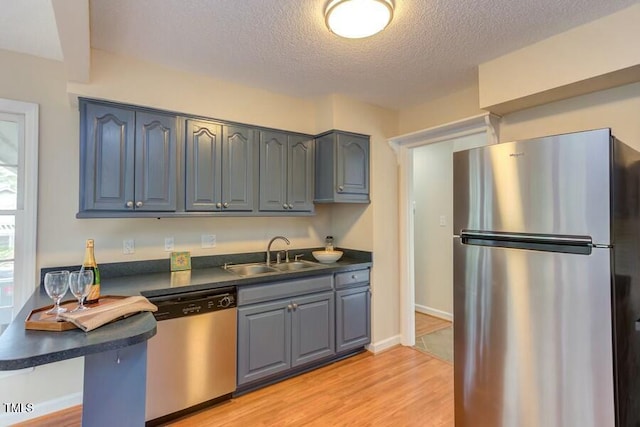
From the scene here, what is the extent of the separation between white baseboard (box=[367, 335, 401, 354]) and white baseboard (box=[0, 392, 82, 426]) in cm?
236

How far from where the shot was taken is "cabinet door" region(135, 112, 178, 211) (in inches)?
86.7

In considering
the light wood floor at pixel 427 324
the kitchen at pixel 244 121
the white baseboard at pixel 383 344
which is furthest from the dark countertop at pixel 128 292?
the light wood floor at pixel 427 324

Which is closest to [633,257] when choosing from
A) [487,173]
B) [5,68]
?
[487,173]

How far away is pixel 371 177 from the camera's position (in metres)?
3.18

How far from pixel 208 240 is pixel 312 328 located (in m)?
1.16

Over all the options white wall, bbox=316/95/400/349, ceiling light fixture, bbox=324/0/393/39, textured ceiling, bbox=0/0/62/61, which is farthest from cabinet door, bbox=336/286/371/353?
textured ceiling, bbox=0/0/62/61

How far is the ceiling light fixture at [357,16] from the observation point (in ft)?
5.26

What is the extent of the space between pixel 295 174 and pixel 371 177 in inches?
30.3

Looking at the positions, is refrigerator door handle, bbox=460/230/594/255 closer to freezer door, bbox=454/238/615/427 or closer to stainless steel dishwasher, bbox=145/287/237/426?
freezer door, bbox=454/238/615/427

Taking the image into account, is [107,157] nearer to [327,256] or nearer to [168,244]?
[168,244]

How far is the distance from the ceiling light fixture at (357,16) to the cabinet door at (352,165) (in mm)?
1235

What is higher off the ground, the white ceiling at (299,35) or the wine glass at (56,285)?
the white ceiling at (299,35)

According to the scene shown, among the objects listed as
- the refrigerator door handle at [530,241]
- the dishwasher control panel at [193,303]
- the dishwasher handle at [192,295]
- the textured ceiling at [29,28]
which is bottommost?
the dishwasher control panel at [193,303]

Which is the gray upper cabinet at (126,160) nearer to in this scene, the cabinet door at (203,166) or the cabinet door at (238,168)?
the cabinet door at (203,166)
